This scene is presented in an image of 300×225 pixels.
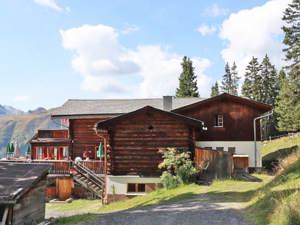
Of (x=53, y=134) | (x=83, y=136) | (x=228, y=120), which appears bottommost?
(x=83, y=136)

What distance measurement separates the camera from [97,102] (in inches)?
1565

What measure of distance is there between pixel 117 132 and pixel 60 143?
10.3 meters

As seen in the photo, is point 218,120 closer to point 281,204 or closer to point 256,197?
point 256,197

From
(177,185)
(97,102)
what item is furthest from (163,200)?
(97,102)

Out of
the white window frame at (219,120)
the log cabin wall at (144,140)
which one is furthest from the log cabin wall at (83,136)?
the white window frame at (219,120)

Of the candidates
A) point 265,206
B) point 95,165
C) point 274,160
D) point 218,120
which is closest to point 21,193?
point 265,206

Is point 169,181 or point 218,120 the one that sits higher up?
point 218,120

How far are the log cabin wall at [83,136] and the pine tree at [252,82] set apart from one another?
4549cm

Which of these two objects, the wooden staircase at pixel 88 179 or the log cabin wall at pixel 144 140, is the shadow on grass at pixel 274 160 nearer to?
the log cabin wall at pixel 144 140

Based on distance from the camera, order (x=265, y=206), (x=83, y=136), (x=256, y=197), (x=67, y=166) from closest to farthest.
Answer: (x=265, y=206) < (x=256, y=197) < (x=67, y=166) < (x=83, y=136)

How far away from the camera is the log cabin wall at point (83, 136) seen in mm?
35625

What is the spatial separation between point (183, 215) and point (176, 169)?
9.00 metres

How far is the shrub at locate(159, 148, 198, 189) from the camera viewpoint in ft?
77.3

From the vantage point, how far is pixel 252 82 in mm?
77688
